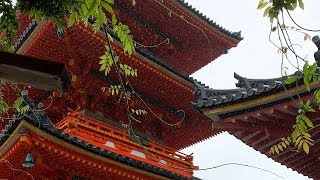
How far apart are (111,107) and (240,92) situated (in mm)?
4596

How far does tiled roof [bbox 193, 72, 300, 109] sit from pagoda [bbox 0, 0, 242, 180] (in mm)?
838

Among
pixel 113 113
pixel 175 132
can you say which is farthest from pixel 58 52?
pixel 175 132

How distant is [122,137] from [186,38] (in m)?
4.43

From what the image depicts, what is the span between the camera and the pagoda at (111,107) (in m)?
7.48

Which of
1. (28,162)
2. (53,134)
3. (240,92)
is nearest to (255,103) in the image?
(240,92)

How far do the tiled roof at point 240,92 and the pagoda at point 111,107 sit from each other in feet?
2.75

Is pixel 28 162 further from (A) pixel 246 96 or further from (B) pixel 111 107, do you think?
(A) pixel 246 96

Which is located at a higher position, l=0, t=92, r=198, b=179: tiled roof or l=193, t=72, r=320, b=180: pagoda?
l=193, t=72, r=320, b=180: pagoda

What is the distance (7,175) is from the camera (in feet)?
28.5

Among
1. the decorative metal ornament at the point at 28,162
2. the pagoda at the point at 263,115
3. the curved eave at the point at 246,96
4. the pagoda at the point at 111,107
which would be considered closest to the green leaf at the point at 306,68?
the curved eave at the point at 246,96

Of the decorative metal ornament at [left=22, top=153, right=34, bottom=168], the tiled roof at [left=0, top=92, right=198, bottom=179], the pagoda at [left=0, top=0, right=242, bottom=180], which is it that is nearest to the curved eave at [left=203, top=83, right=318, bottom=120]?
the pagoda at [left=0, top=0, right=242, bottom=180]

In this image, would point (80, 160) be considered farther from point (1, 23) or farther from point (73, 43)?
point (1, 23)

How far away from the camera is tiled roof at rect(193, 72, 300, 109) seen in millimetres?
5914

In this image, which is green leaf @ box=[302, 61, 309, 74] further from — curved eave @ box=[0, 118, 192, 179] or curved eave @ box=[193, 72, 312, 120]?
curved eave @ box=[0, 118, 192, 179]
